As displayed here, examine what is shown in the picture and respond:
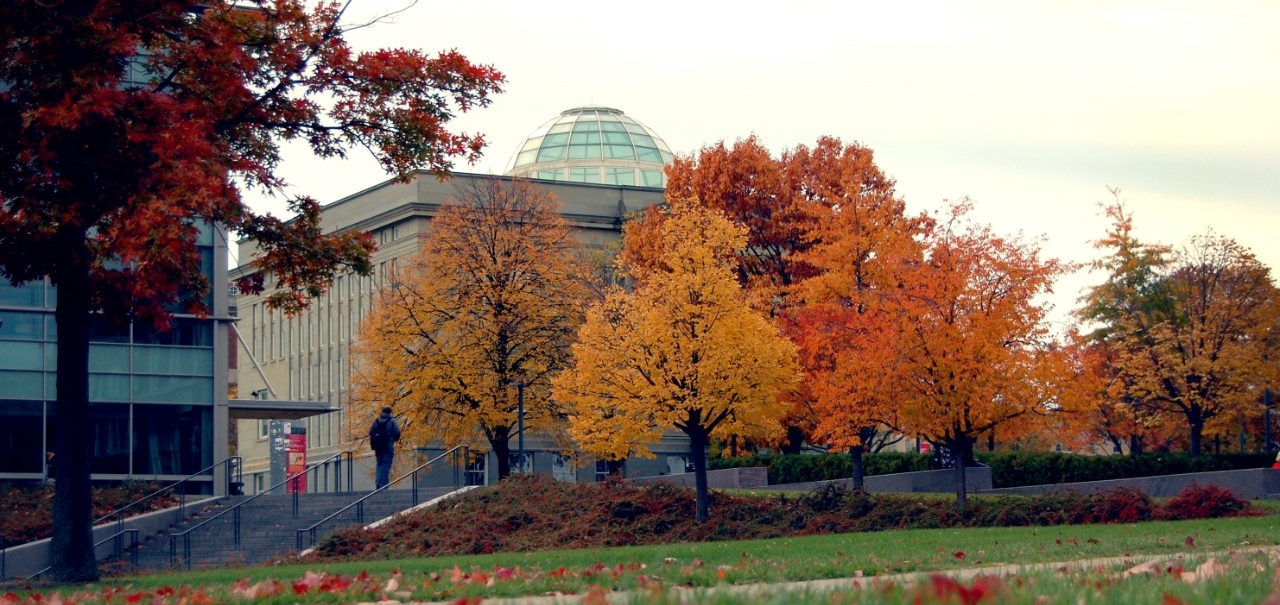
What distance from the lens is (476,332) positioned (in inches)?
1620

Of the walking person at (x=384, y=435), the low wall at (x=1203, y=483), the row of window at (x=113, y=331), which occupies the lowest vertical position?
the low wall at (x=1203, y=483)

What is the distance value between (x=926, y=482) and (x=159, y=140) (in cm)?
2658

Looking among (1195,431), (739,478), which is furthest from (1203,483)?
(739,478)

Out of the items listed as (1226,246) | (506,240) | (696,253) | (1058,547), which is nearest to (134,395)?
(506,240)

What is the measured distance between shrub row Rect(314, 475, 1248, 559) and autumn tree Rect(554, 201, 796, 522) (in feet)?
4.19

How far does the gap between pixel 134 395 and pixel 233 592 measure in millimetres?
26342

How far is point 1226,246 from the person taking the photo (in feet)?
156

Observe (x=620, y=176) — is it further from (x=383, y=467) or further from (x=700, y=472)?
(x=700, y=472)

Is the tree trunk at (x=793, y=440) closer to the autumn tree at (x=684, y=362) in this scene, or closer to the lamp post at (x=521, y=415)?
the lamp post at (x=521, y=415)

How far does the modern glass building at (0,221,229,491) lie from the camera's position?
33.8 meters

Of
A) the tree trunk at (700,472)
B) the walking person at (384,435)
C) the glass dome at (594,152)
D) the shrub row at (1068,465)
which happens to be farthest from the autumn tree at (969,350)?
the glass dome at (594,152)

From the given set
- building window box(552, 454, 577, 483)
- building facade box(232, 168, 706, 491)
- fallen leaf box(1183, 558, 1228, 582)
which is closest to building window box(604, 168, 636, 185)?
building facade box(232, 168, 706, 491)

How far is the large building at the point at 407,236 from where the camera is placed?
62125mm

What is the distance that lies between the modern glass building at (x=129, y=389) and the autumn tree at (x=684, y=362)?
31.2 feet
